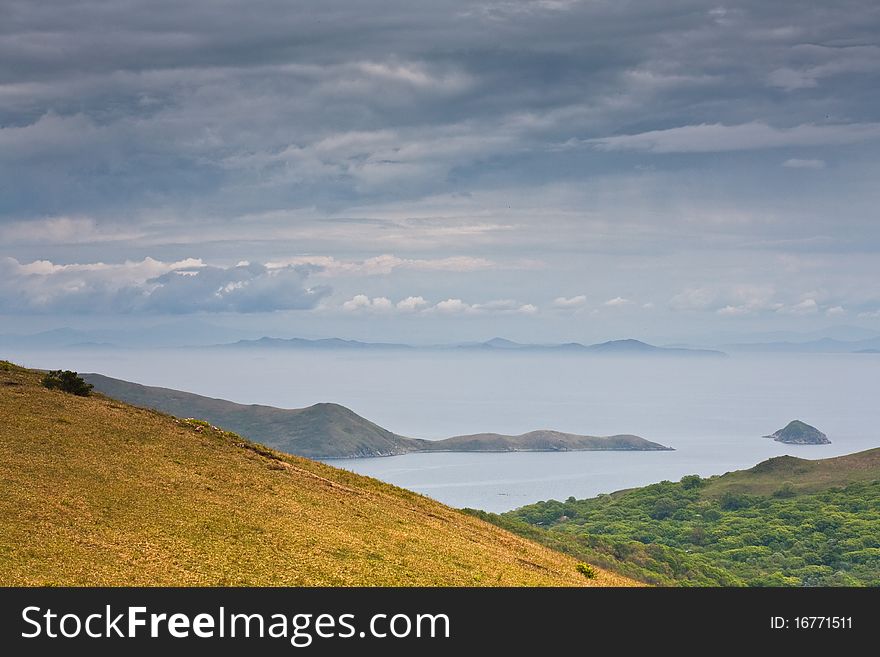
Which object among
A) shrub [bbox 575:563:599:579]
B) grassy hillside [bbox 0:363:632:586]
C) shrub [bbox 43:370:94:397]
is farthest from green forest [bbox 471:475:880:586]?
grassy hillside [bbox 0:363:632:586]

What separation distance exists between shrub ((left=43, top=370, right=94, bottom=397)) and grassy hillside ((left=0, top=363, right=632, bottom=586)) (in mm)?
1137

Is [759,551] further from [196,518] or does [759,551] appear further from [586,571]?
[196,518]

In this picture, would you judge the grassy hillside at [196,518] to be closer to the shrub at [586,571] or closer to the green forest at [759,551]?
the shrub at [586,571]

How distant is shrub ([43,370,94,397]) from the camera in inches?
1638

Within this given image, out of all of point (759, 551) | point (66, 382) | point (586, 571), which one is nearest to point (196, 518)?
point (586, 571)

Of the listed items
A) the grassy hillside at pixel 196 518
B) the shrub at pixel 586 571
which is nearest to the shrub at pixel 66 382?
the grassy hillside at pixel 196 518

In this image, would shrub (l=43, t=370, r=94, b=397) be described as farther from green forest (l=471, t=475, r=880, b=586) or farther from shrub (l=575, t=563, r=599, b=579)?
green forest (l=471, t=475, r=880, b=586)

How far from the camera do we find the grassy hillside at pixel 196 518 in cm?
2428

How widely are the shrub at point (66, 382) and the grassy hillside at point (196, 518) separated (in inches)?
44.8

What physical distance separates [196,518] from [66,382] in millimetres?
17446

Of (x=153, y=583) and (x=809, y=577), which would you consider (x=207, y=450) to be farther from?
(x=809, y=577)
